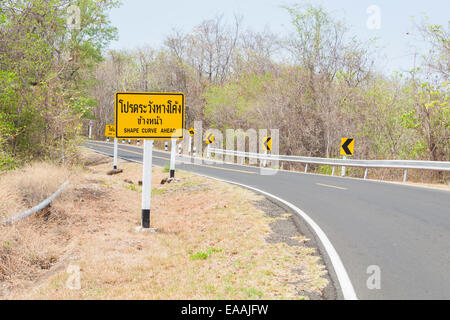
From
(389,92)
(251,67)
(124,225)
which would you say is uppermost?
(251,67)

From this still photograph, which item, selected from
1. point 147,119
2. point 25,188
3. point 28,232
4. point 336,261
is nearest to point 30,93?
point 25,188

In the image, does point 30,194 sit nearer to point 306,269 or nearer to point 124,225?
point 124,225

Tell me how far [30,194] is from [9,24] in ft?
27.1

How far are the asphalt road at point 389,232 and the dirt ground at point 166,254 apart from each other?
649mm

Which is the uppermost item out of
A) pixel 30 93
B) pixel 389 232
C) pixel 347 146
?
pixel 30 93

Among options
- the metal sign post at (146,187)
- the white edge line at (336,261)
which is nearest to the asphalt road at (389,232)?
the white edge line at (336,261)

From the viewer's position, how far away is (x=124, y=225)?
872 cm

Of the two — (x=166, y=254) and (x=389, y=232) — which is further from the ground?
(x=389, y=232)

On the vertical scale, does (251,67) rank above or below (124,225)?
above

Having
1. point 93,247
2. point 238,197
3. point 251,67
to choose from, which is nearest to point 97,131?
point 251,67

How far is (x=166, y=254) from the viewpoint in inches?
257

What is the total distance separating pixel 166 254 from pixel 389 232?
3.99 meters

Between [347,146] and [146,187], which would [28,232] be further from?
[347,146]

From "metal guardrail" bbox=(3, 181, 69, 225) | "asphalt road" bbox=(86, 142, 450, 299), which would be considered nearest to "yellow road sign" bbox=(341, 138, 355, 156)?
"asphalt road" bbox=(86, 142, 450, 299)
